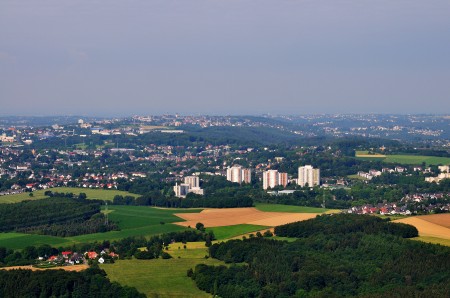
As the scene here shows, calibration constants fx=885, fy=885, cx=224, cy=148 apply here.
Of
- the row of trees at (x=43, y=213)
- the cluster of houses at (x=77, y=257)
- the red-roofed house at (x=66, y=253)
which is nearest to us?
the cluster of houses at (x=77, y=257)

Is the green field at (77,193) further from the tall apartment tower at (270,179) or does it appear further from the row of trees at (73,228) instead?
the tall apartment tower at (270,179)

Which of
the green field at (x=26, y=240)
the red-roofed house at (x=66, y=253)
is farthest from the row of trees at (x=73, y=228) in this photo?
the red-roofed house at (x=66, y=253)

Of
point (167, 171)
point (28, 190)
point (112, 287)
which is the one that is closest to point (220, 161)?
point (167, 171)

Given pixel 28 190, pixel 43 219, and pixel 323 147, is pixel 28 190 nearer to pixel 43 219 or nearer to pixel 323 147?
pixel 43 219

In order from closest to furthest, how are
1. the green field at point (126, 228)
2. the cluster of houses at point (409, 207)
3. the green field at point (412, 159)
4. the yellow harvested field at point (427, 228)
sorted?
1. the yellow harvested field at point (427, 228)
2. the green field at point (126, 228)
3. the cluster of houses at point (409, 207)
4. the green field at point (412, 159)

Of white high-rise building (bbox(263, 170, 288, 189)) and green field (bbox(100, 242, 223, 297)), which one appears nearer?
green field (bbox(100, 242, 223, 297))

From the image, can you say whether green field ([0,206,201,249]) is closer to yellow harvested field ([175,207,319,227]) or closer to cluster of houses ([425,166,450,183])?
yellow harvested field ([175,207,319,227])

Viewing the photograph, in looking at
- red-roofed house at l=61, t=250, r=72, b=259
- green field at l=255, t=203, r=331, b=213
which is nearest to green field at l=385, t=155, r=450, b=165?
green field at l=255, t=203, r=331, b=213
